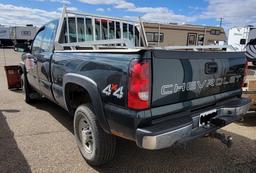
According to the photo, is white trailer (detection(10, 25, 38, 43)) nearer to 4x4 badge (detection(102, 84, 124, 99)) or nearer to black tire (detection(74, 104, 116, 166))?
black tire (detection(74, 104, 116, 166))

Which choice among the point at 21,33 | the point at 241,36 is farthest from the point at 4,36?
the point at 241,36

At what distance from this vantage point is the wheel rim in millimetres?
3326

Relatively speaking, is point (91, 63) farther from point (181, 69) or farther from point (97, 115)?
point (181, 69)

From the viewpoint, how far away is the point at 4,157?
354 cm

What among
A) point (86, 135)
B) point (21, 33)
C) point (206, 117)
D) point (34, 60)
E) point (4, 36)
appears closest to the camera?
point (206, 117)

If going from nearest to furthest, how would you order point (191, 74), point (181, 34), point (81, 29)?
1. point (191, 74)
2. point (81, 29)
3. point (181, 34)

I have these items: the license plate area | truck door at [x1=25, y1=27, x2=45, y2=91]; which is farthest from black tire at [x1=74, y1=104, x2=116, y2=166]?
truck door at [x1=25, y1=27, x2=45, y2=91]

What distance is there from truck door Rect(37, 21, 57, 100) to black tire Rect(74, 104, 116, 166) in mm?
1257

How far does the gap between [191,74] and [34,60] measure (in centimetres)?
350

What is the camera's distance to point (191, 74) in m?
2.79

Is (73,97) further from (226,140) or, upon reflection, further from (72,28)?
(226,140)

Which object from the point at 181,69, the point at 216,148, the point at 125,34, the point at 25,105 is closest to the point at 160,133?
the point at 181,69

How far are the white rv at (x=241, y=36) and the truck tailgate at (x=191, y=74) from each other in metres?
15.8

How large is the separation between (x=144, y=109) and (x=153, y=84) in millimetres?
252
